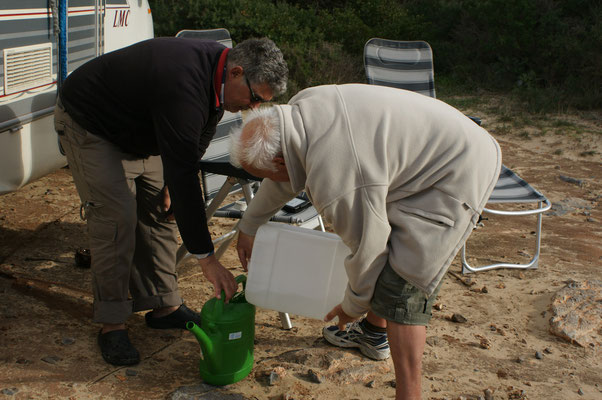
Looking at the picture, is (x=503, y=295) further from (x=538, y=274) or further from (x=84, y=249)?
(x=84, y=249)

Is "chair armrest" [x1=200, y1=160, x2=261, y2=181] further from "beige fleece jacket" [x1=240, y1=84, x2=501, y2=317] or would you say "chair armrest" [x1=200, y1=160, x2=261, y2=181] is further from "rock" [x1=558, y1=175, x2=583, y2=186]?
"rock" [x1=558, y1=175, x2=583, y2=186]

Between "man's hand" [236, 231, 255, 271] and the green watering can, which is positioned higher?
"man's hand" [236, 231, 255, 271]

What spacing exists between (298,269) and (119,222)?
0.83 m

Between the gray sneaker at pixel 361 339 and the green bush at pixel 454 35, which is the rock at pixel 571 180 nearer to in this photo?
the green bush at pixel 454 35

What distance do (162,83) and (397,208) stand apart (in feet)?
3.45

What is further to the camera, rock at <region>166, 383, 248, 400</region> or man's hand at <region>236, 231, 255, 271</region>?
man's hand at <region>236, 231, 255, 271</region>

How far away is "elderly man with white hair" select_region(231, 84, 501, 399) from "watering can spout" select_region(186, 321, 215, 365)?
63 cm

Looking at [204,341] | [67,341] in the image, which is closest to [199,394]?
[204,341]

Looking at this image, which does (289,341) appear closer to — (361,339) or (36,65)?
(361,339)

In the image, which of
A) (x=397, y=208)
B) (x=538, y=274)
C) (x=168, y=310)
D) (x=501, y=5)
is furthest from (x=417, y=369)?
(x=501, y=5)

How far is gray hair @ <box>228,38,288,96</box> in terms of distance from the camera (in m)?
2.49

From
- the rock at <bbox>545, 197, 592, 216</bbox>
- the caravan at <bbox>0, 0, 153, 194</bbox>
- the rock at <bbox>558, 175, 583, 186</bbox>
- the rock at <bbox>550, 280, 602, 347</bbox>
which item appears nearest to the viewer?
the caravan at <bbox>0, 0, 153, 194</bbox>

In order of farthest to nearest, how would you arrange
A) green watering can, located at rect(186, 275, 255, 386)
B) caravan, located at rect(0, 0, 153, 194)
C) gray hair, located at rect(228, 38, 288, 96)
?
caravan, located at rect(0, 0, 153, 194)
green watering can, located at rect(186, 275, 255, 386)
gray hair, located at rect(228, 38, 288, 96)

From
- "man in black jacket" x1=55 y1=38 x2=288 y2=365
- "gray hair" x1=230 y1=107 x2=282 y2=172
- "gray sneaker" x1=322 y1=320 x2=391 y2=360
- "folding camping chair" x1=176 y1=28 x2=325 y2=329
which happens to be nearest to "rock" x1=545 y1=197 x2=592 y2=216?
"folding camping chair" x1=176 y1=28 x2=325 y2=329
